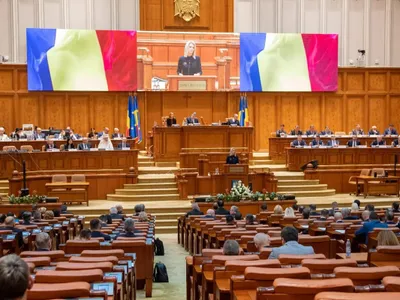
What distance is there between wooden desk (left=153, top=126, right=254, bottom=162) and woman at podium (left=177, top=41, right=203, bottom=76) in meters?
4.13

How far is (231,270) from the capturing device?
4.56m

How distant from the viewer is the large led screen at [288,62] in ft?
72.3

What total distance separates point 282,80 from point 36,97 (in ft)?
31.5

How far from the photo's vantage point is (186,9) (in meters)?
22.4

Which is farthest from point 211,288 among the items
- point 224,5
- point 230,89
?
point 224,5

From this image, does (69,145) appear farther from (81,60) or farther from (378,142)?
(378,142)

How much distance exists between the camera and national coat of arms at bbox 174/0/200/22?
73.4 feet

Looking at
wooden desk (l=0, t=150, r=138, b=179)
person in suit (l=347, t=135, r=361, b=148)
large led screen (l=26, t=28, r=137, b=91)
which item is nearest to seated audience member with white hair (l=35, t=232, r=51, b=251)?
wooden desk (l=0, t=150, r=138, b=179)

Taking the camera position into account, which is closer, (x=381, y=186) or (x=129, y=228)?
(x=129, y=228)

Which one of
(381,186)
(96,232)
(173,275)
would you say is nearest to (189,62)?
→ (381,186)

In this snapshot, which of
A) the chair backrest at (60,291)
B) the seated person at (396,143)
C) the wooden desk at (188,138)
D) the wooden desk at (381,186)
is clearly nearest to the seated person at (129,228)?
the chair backrest at (60,291)

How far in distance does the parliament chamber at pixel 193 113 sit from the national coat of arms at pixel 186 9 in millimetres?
56

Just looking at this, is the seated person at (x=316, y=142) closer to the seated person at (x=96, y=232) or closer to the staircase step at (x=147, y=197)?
the staircase step at (x=147, y=197)

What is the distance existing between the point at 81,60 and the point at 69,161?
17.9ft
